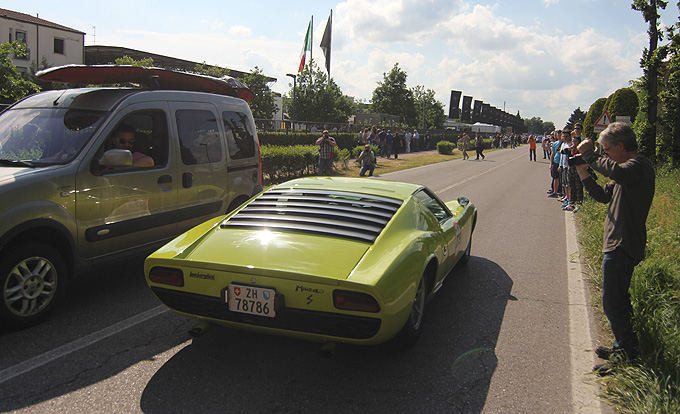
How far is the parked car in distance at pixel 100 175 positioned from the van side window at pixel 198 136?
0.01 meters

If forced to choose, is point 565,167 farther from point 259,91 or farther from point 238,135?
point 259,91

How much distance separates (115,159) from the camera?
15.2ft

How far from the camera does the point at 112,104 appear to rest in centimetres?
503

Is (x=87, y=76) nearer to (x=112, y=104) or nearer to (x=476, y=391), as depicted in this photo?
(x=112, y=104)

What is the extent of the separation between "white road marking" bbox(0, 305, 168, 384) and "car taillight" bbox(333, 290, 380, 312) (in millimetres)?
2113

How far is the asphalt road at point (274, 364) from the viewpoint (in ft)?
10.1

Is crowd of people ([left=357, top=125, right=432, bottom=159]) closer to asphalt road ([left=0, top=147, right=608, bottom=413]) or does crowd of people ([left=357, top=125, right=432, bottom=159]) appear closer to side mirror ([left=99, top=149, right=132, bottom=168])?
side mirror ([left=99, top=149, right=132, bottom=168])

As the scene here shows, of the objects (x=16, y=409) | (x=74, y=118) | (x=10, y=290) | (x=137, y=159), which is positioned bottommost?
(x=16, y=409)

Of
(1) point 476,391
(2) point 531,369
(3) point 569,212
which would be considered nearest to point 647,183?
(2) point 531,369

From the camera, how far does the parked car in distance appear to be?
4090 mm

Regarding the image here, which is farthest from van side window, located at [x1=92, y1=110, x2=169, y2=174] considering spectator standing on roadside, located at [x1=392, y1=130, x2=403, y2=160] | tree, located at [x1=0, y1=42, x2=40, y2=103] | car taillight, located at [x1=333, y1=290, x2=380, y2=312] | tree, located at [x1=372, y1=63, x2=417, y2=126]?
tree, located at [x1=372, y1=63, x2=417, y2=126]

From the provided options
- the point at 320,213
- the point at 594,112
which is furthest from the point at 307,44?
the point at 320,213

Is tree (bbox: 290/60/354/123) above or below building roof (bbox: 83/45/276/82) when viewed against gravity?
below

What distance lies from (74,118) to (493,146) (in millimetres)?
68279
